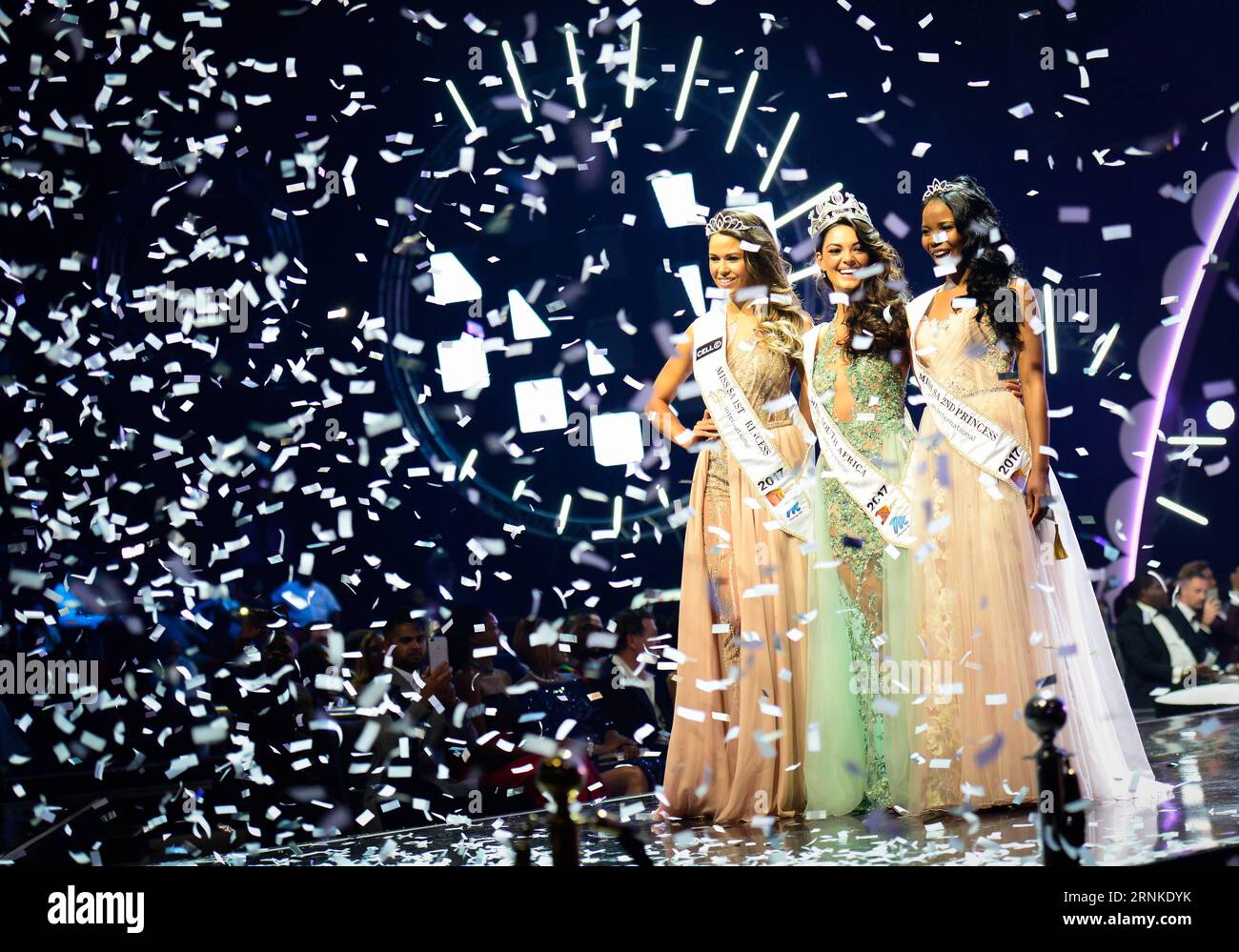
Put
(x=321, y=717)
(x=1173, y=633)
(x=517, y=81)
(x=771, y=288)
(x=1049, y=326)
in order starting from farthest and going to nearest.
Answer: (x=1173, y=633) < (x=1049, y=326) < (x=517, y=81) < (x=321, y=717) < (x=771, y=288)

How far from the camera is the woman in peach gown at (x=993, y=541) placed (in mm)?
3918

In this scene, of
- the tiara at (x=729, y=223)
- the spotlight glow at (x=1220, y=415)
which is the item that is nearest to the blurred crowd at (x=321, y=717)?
the tiara at (x=729, y=223)

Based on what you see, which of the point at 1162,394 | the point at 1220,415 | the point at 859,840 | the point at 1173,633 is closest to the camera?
the point at 859,840

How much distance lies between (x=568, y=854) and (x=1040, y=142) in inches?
166

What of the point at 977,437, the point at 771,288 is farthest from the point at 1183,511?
the point at 771,288

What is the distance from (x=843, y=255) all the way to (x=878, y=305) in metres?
0.17

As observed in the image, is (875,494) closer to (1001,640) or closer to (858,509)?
(858,509)

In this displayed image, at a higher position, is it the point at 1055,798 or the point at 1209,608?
the point at 1209,608

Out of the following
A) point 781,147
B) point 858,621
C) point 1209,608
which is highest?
point 781,147

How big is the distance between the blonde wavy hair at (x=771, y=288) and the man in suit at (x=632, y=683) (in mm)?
1368

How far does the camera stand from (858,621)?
13.4ft

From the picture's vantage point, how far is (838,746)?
13.0ft

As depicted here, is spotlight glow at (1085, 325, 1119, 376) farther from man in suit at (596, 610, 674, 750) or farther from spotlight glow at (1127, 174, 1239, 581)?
man in suit at (596, 610, 674, 750)

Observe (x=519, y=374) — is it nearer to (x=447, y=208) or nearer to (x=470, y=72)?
(x=447, y=208)
